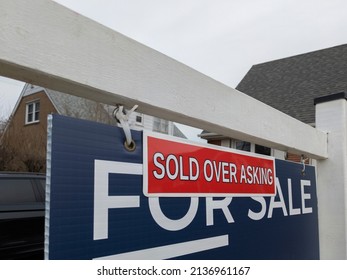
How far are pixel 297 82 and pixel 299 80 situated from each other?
13 cm

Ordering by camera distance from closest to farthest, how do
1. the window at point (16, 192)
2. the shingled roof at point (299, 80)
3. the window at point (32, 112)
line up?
the window at point (16, 192), the shingled roof at point (299, 80), the window at point (32, 112)

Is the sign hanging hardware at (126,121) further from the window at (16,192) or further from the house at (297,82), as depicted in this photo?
the house at (297,82)

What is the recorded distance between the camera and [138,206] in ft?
5.12

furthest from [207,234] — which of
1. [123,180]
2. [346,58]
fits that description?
[346,58]

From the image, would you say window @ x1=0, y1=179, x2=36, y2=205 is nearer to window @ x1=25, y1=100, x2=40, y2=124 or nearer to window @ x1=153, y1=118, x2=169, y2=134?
window @ x1=153, y1=118, x2=169, y2=134

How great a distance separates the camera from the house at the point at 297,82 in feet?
40.3

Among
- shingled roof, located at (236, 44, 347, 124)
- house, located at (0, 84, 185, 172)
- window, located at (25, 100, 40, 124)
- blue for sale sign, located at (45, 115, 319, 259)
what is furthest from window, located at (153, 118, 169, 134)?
blue for sale sign, located at (45, 115, 319, 259)

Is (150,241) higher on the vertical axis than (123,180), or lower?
lower

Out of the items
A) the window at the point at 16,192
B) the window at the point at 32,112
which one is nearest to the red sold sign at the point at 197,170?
the window at the point at 16,192

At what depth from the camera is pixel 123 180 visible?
4.94 feet

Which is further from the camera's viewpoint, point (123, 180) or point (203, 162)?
point (203, 162)

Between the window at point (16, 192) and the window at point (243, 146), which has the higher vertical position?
the window at point (243, 146)

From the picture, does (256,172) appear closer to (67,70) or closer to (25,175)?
(67,70)

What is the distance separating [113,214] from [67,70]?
1.91 ft
